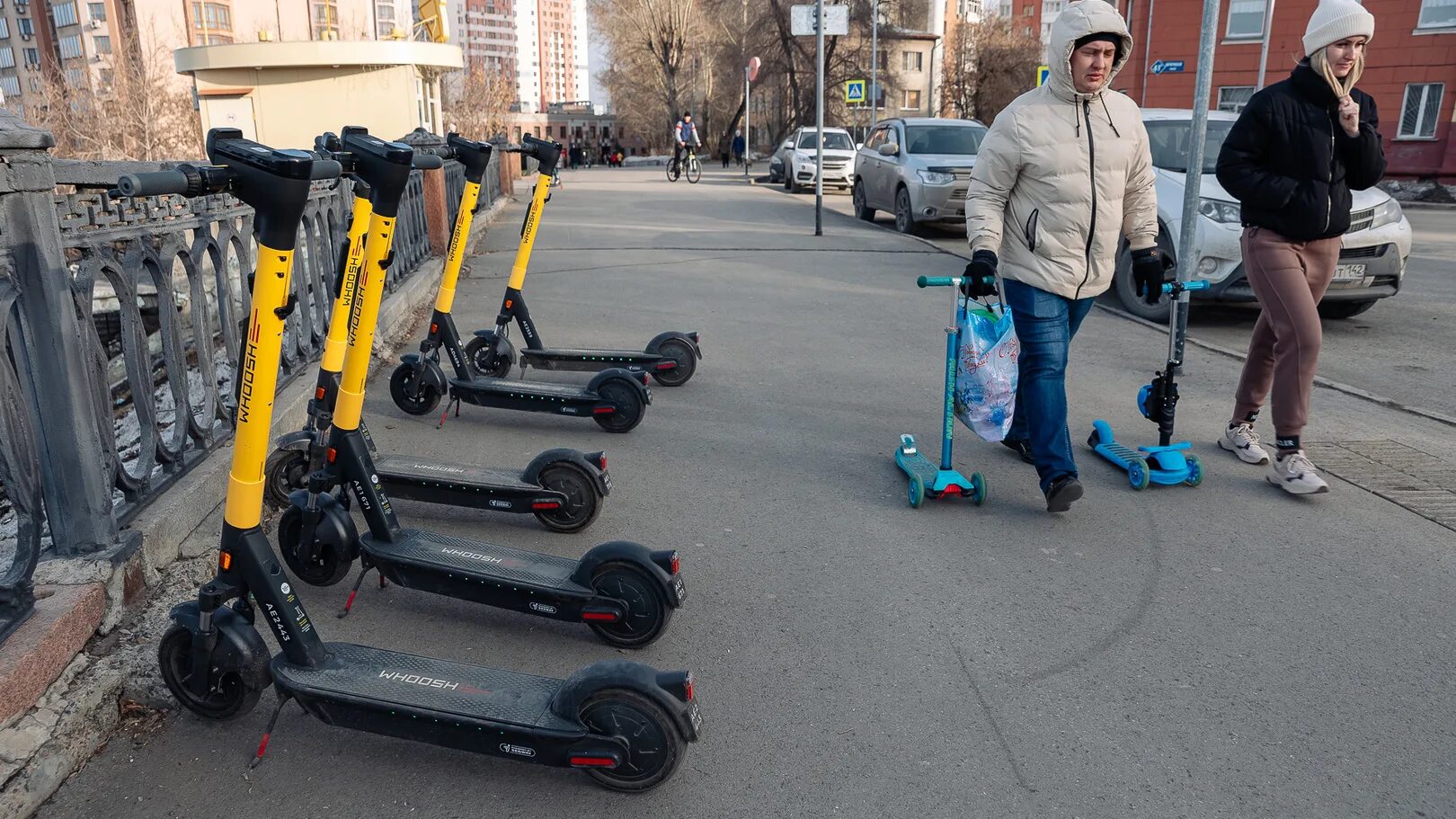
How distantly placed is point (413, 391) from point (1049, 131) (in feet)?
12.4

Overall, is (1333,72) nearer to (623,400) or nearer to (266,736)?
(623,400)

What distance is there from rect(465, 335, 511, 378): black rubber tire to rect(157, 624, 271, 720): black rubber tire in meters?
3.82

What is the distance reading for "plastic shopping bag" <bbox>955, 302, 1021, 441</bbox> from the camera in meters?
4.40

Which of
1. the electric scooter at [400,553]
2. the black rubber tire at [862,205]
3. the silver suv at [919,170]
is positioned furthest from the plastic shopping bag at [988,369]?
the black rubber tire at [862,205]

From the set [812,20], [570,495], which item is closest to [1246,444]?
[570,495]

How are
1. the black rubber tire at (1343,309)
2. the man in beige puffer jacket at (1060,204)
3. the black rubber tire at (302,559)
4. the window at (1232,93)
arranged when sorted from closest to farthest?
1. the black rubber tire at (302,559)
2. the man in beige puffer jacket at (1060,204)
3. the black rubber tire at (1343,309)
4. the window at (1232,93)

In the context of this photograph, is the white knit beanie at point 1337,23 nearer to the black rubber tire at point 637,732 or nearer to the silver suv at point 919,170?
the black rubber tire at point 637,732

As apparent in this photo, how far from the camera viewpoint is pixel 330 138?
11.6 ft

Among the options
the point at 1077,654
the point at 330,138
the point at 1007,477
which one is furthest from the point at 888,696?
the point at 330,138

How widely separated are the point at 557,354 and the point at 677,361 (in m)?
0.79

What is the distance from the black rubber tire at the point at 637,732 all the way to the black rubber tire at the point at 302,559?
1.44m

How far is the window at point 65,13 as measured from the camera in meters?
85.4

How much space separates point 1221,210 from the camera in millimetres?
8812

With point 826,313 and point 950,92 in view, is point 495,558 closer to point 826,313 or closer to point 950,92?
point 826,313
